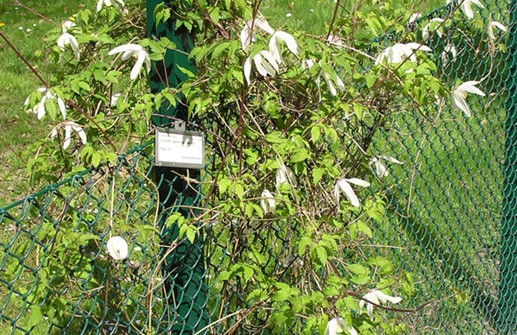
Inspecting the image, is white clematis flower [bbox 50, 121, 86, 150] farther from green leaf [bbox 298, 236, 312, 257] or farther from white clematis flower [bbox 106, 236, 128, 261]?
green leaf [bbox 298, 236, 312, 257]

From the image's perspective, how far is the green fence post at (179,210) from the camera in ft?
8.35

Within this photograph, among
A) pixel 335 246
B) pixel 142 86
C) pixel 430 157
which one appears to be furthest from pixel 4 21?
pixel 335 246

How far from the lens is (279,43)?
2.37 meters

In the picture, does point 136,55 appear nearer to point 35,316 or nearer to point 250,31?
point 250,31

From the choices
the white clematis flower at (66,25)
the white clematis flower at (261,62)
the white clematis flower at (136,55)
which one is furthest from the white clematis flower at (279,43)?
the white clematis flower at (66,25)

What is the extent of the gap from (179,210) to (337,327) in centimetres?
63

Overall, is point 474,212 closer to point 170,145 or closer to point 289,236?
point 289,236

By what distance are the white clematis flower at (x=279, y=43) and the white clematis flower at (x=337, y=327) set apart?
759 mm

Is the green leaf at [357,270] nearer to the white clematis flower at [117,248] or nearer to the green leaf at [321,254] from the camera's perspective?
the green leaf at [321,254]

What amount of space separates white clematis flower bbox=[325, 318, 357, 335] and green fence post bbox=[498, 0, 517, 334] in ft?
6.34

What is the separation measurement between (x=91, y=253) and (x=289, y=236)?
0.68 metres

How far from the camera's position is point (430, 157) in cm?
511

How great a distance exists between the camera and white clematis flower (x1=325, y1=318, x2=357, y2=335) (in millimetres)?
2338

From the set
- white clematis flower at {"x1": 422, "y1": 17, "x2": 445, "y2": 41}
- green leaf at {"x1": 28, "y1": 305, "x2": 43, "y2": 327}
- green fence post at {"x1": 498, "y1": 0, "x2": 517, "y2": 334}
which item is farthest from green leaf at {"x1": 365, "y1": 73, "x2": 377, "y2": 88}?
green fence post at {"x1": 498, "y1": 0, "x2": 517, "y2": 334}
